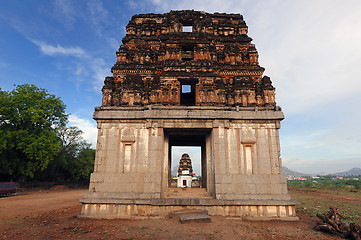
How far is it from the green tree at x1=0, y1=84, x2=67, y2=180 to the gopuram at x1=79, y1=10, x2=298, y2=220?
807 inches

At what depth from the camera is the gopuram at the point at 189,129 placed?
37.0 ft

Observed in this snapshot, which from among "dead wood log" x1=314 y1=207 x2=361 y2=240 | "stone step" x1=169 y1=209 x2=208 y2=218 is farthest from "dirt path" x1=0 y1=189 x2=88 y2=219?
"dead wood log" x1=314 y1=207 x2=361 y2=240

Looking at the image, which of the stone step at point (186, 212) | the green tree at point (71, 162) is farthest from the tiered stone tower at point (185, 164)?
the stone step at point (186, 212)

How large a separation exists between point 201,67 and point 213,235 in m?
10.3

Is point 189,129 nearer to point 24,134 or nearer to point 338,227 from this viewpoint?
point 338,227

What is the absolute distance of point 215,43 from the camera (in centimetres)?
1598

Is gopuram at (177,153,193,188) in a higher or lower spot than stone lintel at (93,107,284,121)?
lower

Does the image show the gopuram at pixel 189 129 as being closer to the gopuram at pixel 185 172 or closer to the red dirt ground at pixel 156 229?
the red dirt ground at pixel 156 229

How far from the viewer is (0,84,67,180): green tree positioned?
26.3 metres

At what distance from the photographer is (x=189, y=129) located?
12953 mm

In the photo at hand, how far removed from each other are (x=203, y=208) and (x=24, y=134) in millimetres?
27362

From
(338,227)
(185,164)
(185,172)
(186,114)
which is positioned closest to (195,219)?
(186,114)

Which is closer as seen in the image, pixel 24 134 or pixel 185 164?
pixel 24 134

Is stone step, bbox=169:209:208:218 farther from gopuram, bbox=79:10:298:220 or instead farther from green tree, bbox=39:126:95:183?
green tree, bbox=39:126:95:183
